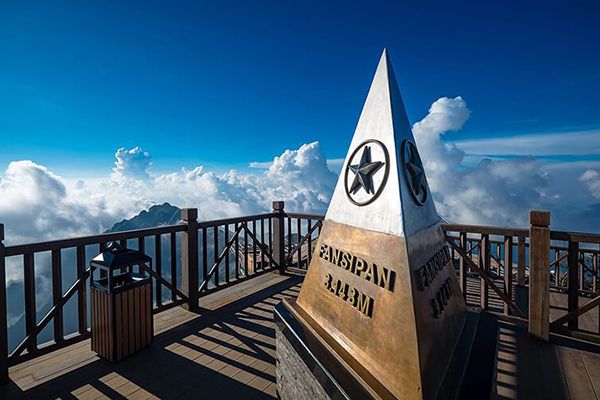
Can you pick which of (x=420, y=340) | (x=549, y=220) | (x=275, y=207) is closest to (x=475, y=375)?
(x=420, y=340)

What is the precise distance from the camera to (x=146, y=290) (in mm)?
3459

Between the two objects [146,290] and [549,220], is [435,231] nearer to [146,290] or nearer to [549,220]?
Result: [549,220]

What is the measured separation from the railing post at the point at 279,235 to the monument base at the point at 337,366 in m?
3.51

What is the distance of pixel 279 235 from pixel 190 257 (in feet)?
7.16

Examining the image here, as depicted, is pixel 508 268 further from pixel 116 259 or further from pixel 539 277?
pixel 116 259

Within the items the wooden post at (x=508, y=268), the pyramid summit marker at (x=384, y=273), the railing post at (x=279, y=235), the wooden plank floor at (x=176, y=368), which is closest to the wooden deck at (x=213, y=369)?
the wooden plank floor at (x=176, y=368)

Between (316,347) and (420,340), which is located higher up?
(420,340)

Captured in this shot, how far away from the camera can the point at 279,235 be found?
6.32 meters

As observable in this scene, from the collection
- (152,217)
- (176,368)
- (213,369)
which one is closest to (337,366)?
(213,369)

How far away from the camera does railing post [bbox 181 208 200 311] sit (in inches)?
177

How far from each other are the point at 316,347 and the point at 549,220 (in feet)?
10.8

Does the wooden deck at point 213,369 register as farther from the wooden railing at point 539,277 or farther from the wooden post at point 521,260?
the wooden post at point 521,260

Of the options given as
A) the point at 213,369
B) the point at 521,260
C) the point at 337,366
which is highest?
the point at 337,366

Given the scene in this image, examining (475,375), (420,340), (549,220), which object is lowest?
(475,375)
